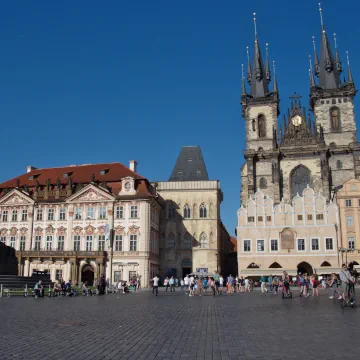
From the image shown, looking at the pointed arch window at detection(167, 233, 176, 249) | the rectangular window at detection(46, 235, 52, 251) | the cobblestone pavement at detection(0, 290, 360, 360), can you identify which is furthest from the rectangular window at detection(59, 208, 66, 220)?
the cobblestone pavement at detection(0, 290, 360, 360)

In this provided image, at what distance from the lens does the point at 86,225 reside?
5509cm

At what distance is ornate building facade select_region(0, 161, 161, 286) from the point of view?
173ft

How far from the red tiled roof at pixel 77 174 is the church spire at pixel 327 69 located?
38.7 metres

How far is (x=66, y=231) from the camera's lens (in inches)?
2190

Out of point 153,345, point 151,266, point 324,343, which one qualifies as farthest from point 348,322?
point 151,266

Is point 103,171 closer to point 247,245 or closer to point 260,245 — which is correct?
point 247,245

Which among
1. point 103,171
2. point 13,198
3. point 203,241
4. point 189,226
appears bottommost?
point 203,241

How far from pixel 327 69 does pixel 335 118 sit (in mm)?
9896

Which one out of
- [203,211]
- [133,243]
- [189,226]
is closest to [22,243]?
[133,243]

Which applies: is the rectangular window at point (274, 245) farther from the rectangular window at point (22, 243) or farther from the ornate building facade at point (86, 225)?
the rectangular window at point (22, 243)

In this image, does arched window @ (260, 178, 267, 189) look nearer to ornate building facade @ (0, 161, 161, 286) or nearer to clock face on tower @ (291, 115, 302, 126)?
clock face on tower @ (291, 115, 302, 126)

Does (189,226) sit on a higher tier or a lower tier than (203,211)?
lower

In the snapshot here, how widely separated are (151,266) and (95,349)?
46.0 m

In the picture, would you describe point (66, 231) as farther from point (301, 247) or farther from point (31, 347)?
point (31, 347)
